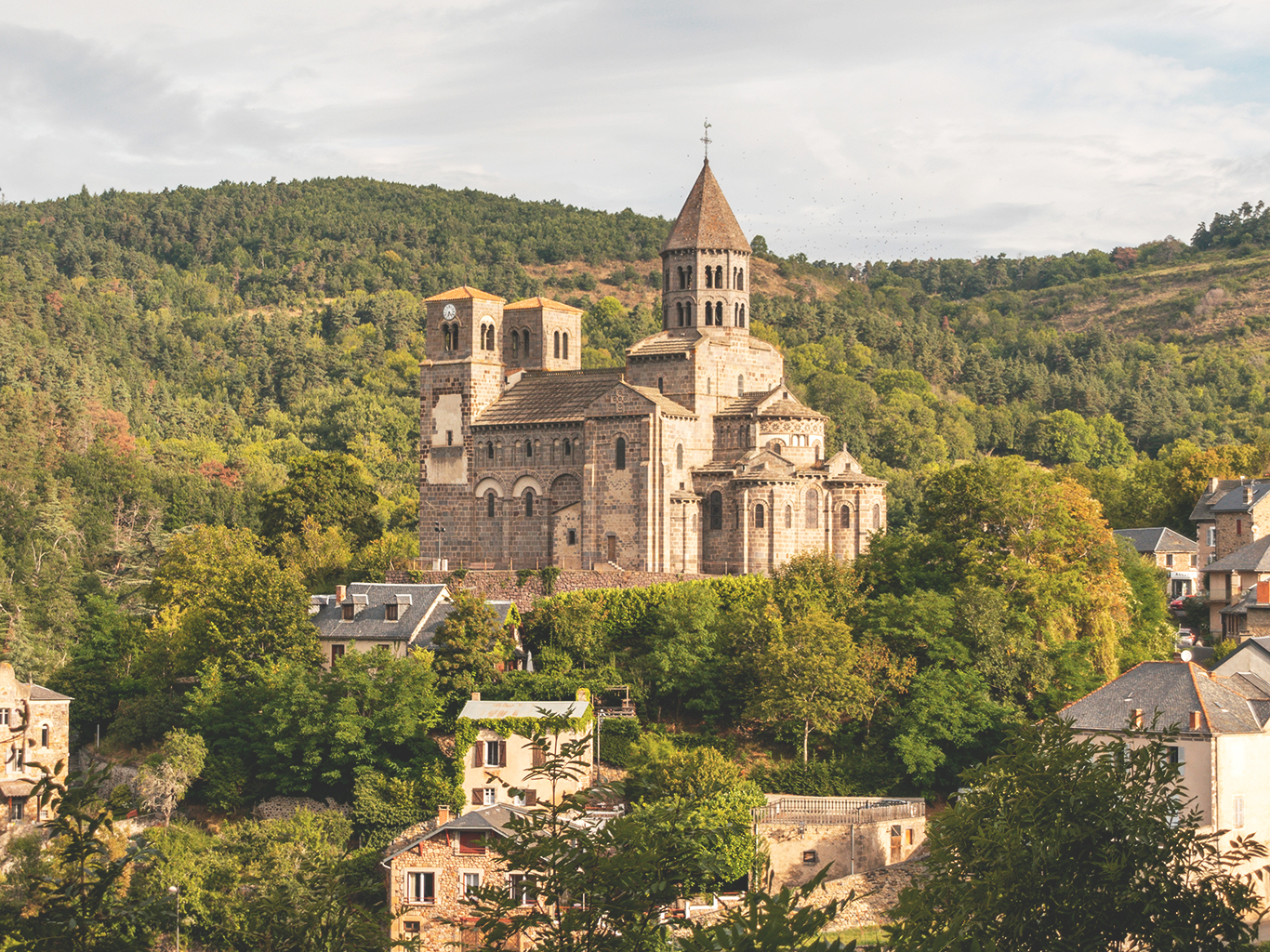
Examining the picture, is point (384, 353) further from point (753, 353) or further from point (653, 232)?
point (753, 353)

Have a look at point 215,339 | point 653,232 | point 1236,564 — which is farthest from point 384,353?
point 1236,564

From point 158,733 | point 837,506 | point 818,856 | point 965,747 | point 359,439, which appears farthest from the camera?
point 359,439

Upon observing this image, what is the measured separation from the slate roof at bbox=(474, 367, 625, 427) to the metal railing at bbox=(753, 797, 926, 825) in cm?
2230

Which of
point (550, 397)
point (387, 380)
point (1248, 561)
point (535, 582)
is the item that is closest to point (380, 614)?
point (535, 582)

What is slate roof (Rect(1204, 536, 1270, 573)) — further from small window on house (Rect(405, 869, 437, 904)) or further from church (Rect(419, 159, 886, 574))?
small window on house (Rect(405, 869, 437, 904))

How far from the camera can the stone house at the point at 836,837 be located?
2080 inches

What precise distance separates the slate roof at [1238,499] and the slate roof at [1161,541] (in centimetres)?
232

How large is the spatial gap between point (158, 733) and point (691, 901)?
24871mm

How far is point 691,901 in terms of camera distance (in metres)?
47.6


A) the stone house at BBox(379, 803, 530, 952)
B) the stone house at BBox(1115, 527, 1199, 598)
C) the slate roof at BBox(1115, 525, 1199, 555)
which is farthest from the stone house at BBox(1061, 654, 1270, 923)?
the slate roof at BBox(1115, 525, 1199, 555)

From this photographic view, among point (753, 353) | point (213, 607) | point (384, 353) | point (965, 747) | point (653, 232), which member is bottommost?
point (965, 747)

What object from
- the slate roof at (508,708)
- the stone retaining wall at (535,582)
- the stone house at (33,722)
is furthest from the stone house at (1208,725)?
the stone house at (33,722)

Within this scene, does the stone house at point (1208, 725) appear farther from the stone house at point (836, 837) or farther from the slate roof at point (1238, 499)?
the slate roof at point (1238, 499)

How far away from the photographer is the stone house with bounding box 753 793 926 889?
5284 cm
